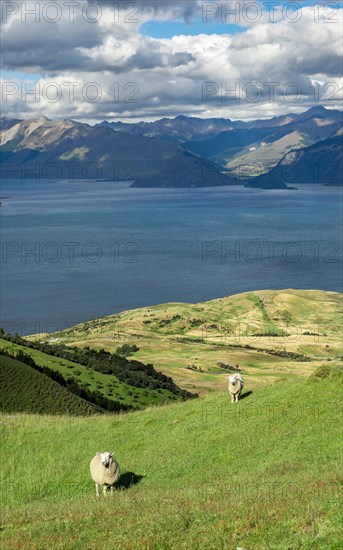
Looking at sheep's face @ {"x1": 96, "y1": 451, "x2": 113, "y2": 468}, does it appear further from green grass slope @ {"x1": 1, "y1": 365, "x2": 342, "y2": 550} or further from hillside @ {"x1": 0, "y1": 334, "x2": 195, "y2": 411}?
hillside @ {"x1": 0, "y1": 334, "x2": 195, "y2": 411}

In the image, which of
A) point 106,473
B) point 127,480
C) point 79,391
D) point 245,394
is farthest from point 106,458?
point 79,391

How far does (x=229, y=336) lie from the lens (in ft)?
507

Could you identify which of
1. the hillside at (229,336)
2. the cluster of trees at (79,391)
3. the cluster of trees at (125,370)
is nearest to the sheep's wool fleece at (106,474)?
the cluster of trees at (79,391)

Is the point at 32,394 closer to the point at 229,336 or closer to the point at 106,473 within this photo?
the point at 106,473

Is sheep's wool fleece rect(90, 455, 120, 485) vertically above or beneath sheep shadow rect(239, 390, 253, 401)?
above

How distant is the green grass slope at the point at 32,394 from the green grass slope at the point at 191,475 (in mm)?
9125

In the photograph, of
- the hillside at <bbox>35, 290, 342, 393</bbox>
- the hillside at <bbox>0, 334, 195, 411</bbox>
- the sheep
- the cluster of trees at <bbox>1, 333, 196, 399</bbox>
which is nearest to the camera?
the sheep

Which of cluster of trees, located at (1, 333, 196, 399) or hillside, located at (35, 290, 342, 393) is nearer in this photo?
cluster of trees, located at (1, 333, 196, 399)

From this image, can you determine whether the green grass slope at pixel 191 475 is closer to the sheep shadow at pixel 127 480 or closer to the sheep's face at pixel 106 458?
the sheep shadow at pixel 127 480

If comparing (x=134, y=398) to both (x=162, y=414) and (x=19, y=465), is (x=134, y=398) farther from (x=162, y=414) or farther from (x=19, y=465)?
(x=19, y=465)

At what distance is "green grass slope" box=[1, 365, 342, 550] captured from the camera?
14.1 meters

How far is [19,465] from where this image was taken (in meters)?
27.7

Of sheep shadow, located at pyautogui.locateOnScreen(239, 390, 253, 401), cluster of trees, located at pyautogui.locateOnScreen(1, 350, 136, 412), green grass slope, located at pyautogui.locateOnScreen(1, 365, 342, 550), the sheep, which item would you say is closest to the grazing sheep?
green grass slope, located at pyautogui.locateOnScreen(1, 365, 342, 550)

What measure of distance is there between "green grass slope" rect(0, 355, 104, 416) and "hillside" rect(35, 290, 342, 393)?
1306 inches
